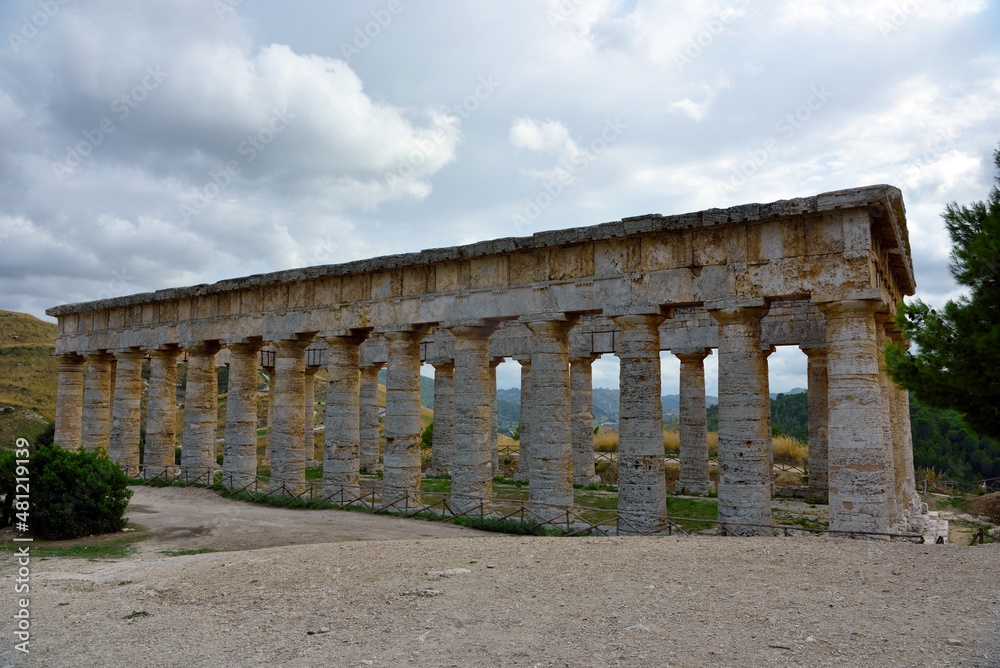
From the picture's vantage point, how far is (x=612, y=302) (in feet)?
50.8

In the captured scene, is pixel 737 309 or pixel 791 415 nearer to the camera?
pixel 737 309

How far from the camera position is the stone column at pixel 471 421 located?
17.3m

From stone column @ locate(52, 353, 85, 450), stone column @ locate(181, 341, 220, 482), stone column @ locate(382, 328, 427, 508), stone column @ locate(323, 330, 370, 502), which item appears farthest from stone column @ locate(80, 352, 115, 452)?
stone column @ locate(382, 328, 427, 508)

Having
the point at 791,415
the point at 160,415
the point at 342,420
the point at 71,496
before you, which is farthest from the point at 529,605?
the point at 791,415

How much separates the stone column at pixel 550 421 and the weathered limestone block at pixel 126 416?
17924mm

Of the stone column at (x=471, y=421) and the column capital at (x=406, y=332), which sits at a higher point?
the column capital at (x=406, y=332)

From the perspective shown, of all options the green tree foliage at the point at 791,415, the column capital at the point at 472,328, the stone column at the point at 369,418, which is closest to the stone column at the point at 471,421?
the column capital at the point at 472,328

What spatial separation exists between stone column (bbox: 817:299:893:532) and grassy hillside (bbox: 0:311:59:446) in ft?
165

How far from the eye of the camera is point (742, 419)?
45.6 ft

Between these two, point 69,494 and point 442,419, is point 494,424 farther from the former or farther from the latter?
point 69,494

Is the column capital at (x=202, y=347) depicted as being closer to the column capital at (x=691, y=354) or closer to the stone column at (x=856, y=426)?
the column capital at (x=691, y=354)

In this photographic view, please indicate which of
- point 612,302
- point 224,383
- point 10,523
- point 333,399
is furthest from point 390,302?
point 224,383

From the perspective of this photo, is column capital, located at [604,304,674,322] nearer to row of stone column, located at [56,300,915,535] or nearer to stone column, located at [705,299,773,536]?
row of stone column, located at [56,300,915,535]

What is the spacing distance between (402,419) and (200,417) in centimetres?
934
